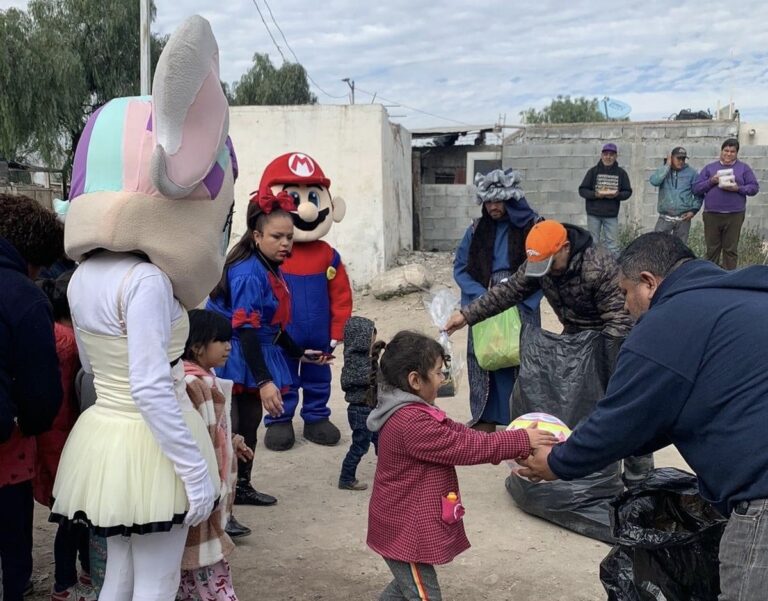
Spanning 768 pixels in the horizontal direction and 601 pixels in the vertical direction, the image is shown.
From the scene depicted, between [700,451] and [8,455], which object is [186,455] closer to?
[8,455]

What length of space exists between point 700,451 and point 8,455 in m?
2.16

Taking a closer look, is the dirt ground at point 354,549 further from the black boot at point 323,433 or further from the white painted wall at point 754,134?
the white painted wall at point 754,134

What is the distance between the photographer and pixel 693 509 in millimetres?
2543

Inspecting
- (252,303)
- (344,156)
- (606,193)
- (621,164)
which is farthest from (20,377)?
(621,164)

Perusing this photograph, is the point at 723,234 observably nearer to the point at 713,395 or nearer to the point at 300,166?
the point at 300,166

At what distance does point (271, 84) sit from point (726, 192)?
30.6 metres

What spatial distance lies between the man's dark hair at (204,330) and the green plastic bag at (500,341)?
2309 mm

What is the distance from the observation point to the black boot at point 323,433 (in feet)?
17.7

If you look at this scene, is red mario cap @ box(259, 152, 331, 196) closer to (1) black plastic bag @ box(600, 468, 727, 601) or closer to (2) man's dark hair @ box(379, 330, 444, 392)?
(2) man's dark hair @ box(379, 330, 444, 392)

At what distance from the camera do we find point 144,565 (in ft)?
7.46

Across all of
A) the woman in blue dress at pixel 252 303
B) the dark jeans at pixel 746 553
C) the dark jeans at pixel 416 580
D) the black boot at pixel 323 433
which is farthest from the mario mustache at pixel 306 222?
the dark jeans at pixel 746 553

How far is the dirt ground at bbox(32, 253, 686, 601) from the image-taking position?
11.1 feet

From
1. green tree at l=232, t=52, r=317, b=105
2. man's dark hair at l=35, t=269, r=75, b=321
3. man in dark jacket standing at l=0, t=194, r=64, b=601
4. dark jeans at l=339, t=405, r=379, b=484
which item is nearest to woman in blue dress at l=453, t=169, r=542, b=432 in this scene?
dark jeans at l=339, t=405, r=379, b=484

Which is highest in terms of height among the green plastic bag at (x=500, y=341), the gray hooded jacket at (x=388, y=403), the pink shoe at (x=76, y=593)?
the gray hooded jacket at (x=388, y=403)
